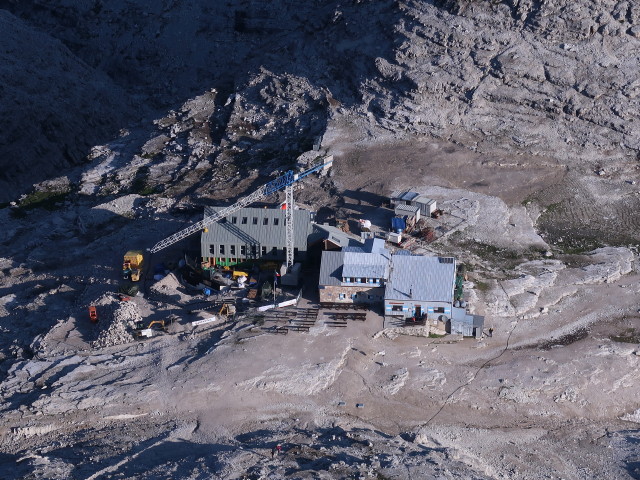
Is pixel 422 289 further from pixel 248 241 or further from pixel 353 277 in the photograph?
pixel 248 241

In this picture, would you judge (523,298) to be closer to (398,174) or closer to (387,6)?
(398,174)

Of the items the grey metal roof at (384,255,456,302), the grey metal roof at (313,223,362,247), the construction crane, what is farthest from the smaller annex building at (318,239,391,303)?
the construction crane

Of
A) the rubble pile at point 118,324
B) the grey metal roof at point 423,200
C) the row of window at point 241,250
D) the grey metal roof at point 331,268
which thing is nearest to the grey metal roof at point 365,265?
the grey metal roof at point 331,268

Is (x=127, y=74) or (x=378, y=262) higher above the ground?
(x=127, y=74)

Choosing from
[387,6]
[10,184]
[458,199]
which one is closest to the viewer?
[458,199]

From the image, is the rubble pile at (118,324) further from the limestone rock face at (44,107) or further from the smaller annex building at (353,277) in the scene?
the limestone rock face at (44,107)

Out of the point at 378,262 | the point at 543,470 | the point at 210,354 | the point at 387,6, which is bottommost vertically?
the point at 543,470

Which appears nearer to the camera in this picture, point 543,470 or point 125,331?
point 543,470

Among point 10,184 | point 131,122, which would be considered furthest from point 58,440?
point 131,122
